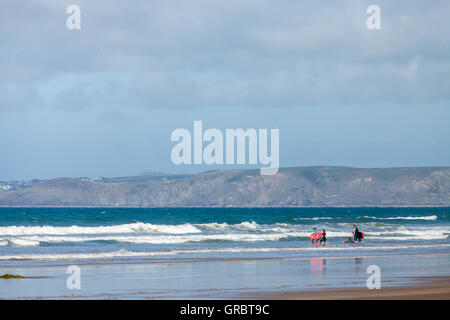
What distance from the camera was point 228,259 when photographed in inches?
1011

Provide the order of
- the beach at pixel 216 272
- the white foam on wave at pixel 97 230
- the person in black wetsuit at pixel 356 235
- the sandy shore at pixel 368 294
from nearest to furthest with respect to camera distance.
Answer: the sandy shore at pixel 368 294, the beach at pixel 216 272, the person in black wetsuit at pixel 356 235, the white foam on wave at pixel 97 230

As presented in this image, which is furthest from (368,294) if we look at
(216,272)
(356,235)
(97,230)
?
(97,230)

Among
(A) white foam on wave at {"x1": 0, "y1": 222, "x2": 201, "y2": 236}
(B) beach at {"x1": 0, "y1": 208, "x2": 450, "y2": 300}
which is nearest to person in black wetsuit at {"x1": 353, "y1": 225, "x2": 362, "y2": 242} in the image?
(B) beach at {"x1": 0, "y1": 208, "x2": 450, "y2": 300}

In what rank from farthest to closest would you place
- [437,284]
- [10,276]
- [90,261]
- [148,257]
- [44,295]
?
[148,257]
[90,261]
[10,276]
[437,284]
[44,295]

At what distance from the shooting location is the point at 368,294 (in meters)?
14.8

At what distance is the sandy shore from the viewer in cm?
1428

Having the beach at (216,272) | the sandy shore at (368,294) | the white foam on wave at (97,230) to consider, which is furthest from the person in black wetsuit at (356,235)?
the sandy shore at (368,294)

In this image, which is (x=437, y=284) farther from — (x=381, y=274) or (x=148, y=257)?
(x=148, y=257)

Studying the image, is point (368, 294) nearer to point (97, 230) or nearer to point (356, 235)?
point (356, 235)

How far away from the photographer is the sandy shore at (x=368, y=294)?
14281 millimetres

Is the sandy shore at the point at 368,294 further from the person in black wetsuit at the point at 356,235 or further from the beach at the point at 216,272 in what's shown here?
the person in black wetsuit at the point at 356,235

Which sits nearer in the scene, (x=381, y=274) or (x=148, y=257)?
(x=381, y=274)
